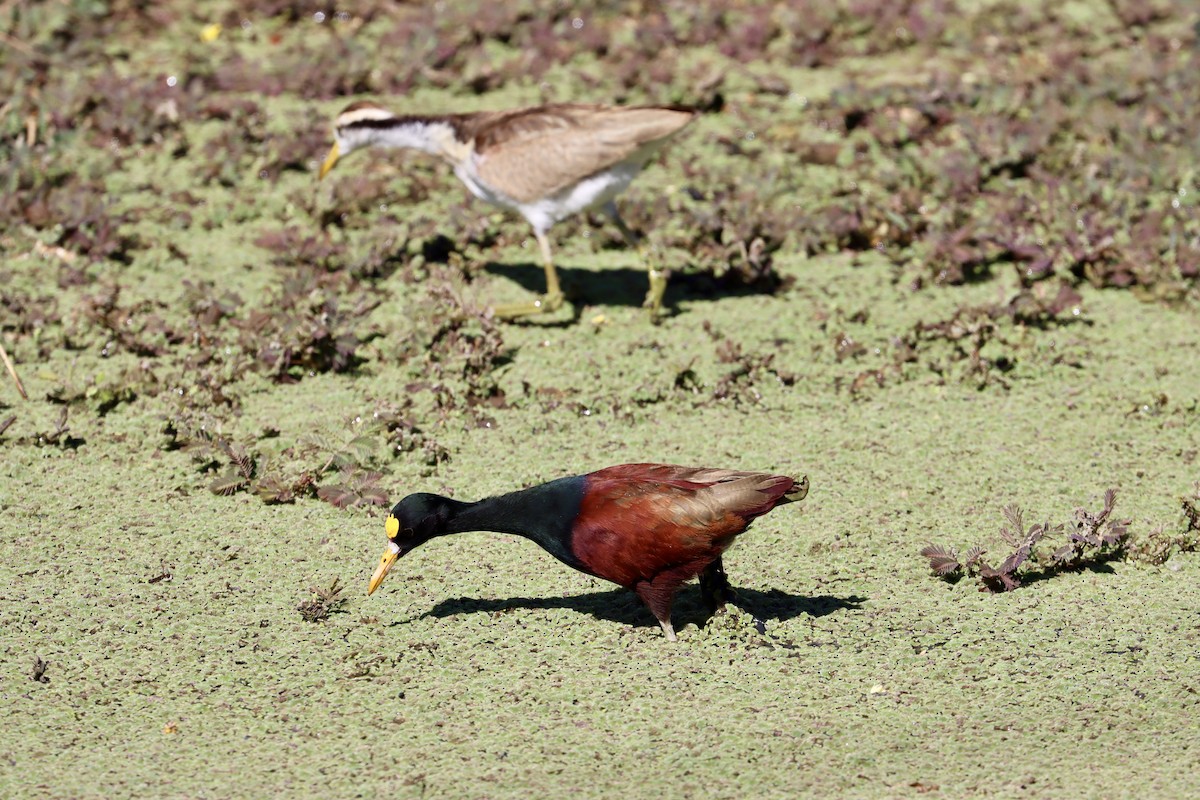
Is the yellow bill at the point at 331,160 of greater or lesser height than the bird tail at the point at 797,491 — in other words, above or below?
above

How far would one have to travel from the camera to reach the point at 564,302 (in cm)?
759

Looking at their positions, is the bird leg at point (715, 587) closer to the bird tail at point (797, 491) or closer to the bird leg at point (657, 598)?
the bird leg at point (657, 598)

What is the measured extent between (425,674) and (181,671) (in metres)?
0.78

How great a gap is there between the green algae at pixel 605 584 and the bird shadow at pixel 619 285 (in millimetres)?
23

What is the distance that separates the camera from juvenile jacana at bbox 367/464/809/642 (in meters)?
4.69

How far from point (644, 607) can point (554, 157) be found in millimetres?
2729

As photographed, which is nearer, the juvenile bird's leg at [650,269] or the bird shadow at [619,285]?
the juvenile bird's leg at [650,269]

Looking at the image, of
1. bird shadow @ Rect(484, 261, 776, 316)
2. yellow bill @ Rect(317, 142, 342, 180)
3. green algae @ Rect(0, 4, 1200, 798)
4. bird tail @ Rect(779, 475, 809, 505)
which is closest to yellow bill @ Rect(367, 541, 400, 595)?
green algae @ Rect(0, 4, 1200, 798)

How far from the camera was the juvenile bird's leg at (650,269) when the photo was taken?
7.26m

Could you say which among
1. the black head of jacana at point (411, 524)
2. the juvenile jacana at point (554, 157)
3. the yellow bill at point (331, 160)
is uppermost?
the juvenile jacana at point (554, 157)

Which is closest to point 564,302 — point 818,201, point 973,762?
point 818,201

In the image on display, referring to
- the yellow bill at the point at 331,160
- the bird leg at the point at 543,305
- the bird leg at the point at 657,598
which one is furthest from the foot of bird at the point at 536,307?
the bird leg at the point at 657,598

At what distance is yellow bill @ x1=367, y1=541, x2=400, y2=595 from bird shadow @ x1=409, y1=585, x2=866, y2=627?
0.61 ft

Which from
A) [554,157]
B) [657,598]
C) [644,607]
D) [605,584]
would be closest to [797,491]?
[657,598]
